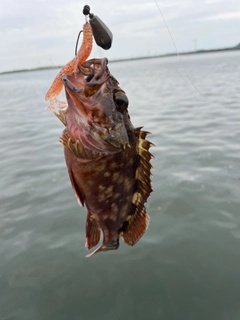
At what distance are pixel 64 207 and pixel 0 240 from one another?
1.42 metres

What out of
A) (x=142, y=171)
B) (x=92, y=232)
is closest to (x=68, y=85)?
(x=142, y=171)

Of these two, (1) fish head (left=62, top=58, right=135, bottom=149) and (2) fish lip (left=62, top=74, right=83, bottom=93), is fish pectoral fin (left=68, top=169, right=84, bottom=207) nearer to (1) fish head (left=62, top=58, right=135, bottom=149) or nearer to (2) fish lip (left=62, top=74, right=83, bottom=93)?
(1) fish head (left=62, top=58, right=135, bottom=149)

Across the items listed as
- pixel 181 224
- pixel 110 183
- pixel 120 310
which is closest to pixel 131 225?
pixel 110 183

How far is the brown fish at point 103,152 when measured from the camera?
2184 millimetres

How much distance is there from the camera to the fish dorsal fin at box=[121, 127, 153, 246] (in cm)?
256

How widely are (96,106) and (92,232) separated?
1176 mm

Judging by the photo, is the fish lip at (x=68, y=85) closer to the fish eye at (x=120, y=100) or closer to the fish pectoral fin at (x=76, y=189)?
the fish eye at (x=120, y=100)

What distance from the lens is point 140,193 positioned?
2791 millimetres

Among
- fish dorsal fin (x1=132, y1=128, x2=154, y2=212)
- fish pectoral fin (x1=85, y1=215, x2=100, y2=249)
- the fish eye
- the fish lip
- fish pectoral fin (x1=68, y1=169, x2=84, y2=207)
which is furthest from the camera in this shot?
fish pectoral fin (x1=85, y1=215, x2=100, y2=249)

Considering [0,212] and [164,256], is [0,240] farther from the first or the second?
[164,256]

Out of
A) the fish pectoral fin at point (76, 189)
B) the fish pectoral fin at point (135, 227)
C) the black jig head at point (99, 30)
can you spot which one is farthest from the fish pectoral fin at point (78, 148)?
the fish pectoral fin at point (135, 227)

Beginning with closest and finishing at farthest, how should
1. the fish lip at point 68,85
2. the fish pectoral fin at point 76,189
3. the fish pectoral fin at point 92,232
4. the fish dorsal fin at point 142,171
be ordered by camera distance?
the fish lip at point 68,85 → the fish pectoral fin at point 76,189 → the fish dorsal fin at point 142,171 → the fish pectoral fin at point 92,232

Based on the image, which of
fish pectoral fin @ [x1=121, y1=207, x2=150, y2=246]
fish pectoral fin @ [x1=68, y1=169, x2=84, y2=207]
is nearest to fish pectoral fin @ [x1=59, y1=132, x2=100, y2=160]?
fish pectoral fin @ [x1=68, y1=169, x2=84, y2=207]

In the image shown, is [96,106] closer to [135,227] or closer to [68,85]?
[68,85]
